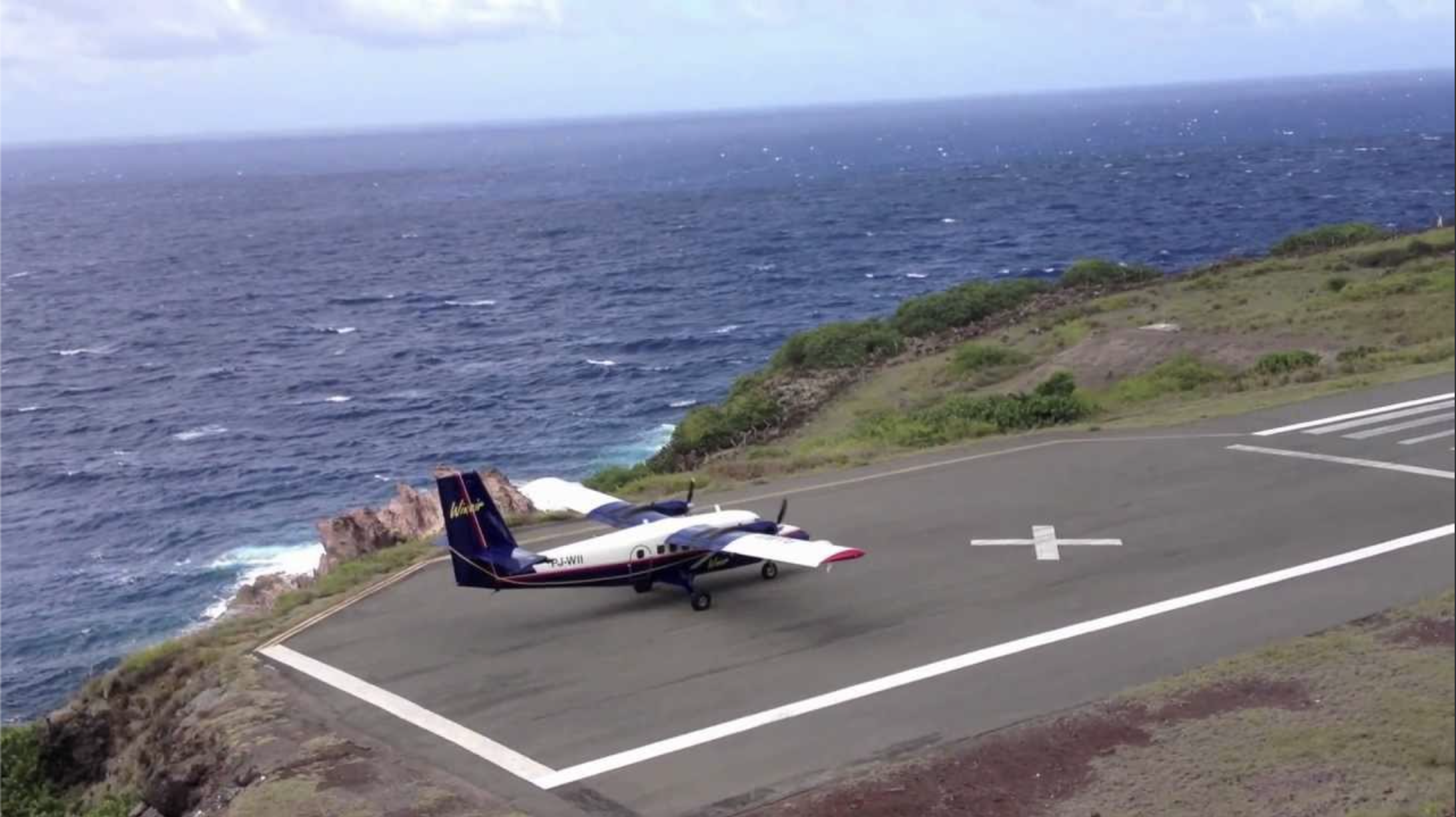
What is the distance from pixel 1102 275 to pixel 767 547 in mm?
57972

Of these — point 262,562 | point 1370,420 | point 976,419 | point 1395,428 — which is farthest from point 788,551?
point 262,562

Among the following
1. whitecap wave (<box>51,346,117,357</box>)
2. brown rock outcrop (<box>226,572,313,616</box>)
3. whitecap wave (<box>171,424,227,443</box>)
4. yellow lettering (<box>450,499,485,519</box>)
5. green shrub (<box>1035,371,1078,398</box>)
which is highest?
yellow lettering (<box>450,499,485,519</box>)

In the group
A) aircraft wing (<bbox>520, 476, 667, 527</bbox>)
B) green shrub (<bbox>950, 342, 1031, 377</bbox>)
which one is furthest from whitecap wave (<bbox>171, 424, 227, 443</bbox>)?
aircraft wing (<bbox>520, 476, 667, 527</bbox>)

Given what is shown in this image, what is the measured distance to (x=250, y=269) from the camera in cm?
12281

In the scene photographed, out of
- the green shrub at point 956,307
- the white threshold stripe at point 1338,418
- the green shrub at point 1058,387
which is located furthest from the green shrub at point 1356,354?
the green shrub at point 956,307

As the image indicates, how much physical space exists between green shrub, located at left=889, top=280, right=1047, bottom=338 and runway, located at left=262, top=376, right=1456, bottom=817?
33.1m

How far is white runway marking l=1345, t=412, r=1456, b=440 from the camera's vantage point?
35.1 metres

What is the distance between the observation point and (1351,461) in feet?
108

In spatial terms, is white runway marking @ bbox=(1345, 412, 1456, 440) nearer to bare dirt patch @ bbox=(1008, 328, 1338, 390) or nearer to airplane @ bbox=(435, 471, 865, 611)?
bare dirt patch @ bbox=(1008, 328, 1338, 390)

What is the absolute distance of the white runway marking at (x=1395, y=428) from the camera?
35.1 m

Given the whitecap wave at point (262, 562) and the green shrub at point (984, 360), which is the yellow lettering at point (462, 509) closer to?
the whitecap wave at point (262, 562)

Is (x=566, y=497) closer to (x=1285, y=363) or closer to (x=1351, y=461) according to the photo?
(x=1351, y=461)

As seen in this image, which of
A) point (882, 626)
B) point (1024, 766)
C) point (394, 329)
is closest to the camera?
point (1024, 766)

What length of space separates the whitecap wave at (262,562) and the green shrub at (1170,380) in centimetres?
2915
